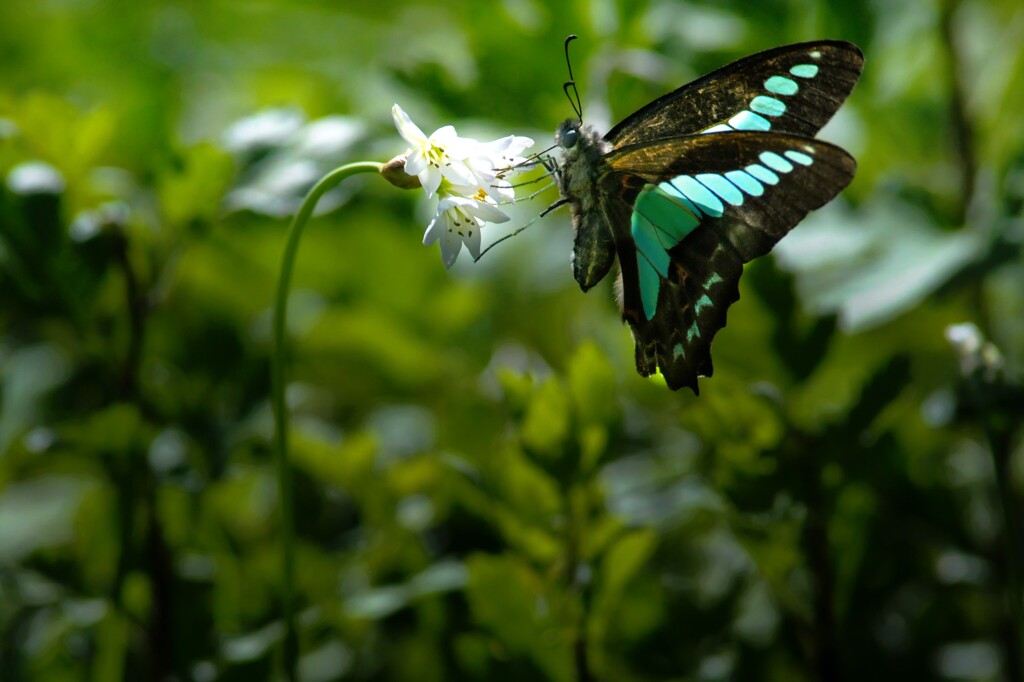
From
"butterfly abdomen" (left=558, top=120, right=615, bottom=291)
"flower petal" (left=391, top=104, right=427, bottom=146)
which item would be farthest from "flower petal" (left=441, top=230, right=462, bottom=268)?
"butterfly abdomen" (left=558, top=120, right=615, bottom=291)

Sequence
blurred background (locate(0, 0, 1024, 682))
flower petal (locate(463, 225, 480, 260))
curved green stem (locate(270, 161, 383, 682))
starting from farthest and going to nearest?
blurred background (locate(0, 0, 1024, 682)) → flower petal (locate(463, 225, 480, 260)) → curved green stem (locate(270, 161, 383, 682))

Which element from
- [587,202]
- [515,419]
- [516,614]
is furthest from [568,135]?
[516,614]

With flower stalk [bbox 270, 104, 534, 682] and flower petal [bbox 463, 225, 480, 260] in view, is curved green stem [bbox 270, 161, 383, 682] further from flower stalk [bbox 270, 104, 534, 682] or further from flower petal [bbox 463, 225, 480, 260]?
flower petal [bbox 463, 225, 480, 260]

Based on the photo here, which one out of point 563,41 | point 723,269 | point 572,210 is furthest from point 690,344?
point 563,41

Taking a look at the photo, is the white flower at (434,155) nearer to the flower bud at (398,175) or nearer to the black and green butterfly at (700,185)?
the flower bud at (398,175)

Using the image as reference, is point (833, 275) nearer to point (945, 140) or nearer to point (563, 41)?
point (945, 140)

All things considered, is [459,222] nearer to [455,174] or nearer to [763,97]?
[455,174]
